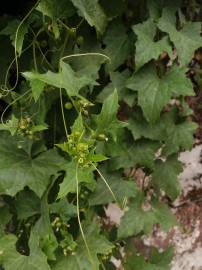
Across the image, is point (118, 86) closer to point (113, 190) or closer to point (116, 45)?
point (116, 45)

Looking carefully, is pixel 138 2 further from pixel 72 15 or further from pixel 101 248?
pixel 101 248

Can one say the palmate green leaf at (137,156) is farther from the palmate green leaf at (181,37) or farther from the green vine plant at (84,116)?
the palmate green leaf at (181,37)

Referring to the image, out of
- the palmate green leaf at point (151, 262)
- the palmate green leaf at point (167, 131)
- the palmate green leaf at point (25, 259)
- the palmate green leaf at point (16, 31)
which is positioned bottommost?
the palmate green leaf at point (151, 262)

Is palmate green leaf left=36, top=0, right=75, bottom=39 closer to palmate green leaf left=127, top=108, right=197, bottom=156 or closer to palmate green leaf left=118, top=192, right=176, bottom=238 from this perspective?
palmate green leaf left=127, top=108, right=197, bottom=156

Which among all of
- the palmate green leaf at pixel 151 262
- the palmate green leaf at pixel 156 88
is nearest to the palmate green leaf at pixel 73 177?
the palmate green leaf at pixel 156 88

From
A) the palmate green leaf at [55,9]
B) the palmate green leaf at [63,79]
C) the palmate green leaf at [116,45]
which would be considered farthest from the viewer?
the palmate green leaf at [116,45]

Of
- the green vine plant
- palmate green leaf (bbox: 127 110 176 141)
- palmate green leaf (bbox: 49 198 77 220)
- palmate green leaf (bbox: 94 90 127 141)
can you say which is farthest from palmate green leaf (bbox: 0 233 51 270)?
palmate green leaf (bbox: 127 110 176 141)

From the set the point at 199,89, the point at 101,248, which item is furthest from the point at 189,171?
the point at 101,248

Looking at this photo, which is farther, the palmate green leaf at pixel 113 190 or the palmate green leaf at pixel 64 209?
the palmate green leaf at pixel 113 190
